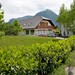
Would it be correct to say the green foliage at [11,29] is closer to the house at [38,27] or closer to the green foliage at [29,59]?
the house at [38,27]

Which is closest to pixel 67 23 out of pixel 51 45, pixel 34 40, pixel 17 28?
pixel 17 28

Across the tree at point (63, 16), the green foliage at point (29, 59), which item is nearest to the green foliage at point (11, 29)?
the tree at point (63, 16)

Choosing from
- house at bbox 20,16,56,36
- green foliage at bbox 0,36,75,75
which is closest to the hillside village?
house at bbox 20,16,56,36

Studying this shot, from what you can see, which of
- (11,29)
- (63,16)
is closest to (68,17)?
(63,16)

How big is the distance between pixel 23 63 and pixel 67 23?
5354cm

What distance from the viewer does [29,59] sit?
8.92 m

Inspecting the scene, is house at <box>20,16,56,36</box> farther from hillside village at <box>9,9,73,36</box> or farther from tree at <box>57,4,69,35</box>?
tree at <box>57,4,69,35</box>

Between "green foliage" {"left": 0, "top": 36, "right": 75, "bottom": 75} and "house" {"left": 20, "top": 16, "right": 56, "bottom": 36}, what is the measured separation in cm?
5875

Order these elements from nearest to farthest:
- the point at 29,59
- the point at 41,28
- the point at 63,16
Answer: the point at 29,59, the point at 63,16, the point at 41,28

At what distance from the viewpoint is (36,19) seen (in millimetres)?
74812

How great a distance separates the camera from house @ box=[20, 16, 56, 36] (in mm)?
72875

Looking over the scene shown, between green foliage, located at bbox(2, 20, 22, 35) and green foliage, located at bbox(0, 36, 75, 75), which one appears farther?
green foliage, located at bbox(2, 20, 22, 35)

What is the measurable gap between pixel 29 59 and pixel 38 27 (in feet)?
211

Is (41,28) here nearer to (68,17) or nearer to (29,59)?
(68,17)
